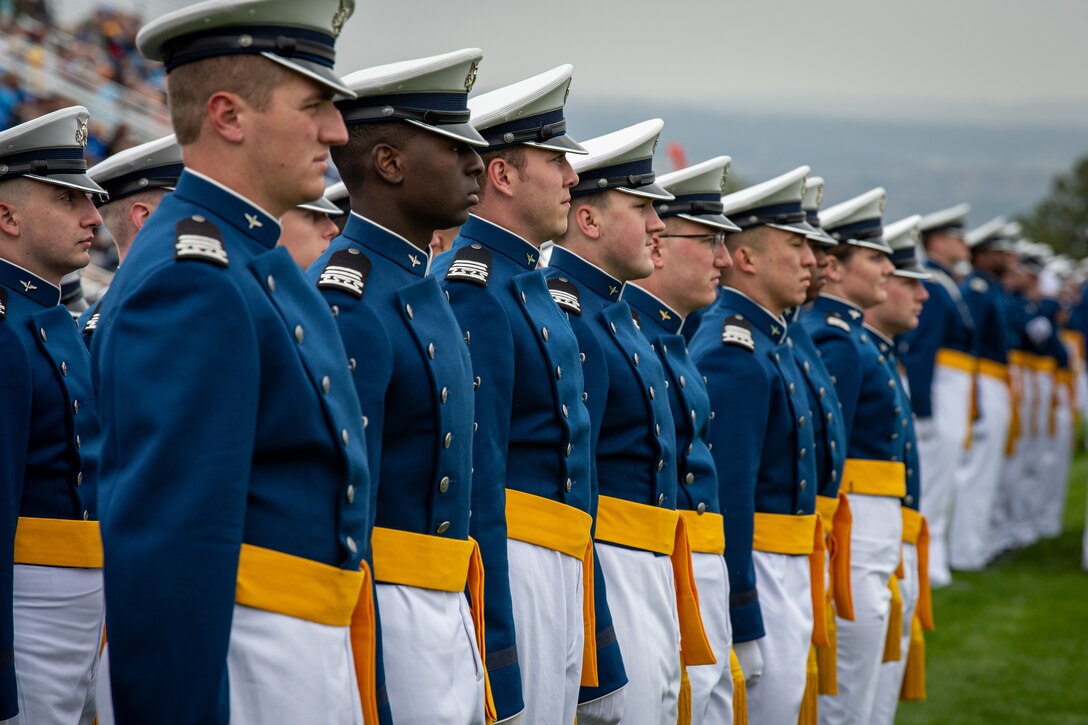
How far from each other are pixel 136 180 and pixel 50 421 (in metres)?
0.85

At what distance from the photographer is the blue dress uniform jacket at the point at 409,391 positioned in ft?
9.36

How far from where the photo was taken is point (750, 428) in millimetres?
4848

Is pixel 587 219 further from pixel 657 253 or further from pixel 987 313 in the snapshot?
pixel 987 313

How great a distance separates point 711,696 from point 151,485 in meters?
2.79

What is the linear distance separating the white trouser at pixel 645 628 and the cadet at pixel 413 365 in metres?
1.06

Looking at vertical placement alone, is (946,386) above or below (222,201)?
below

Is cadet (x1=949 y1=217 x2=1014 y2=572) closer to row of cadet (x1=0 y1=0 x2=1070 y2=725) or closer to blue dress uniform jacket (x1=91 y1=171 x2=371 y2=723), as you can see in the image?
row of cadet (x1=0 y1=0 x2=1070 y2=725)

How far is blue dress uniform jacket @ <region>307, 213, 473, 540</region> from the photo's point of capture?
2.85 metres

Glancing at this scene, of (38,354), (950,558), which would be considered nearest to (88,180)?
(38,354)

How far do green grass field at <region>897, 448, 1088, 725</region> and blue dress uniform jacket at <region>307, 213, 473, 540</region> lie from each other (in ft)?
16.1

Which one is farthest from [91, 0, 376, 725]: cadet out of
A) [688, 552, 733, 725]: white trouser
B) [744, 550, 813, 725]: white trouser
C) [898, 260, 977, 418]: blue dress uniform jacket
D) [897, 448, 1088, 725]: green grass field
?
[898, 260, 977, 418]: blue dress uniform jacket

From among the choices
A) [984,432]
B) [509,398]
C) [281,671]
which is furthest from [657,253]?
[984,432]

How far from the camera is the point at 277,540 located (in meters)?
2.39

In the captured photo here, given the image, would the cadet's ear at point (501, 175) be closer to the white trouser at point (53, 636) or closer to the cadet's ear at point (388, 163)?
the cadet's ear at point (388, 163)
